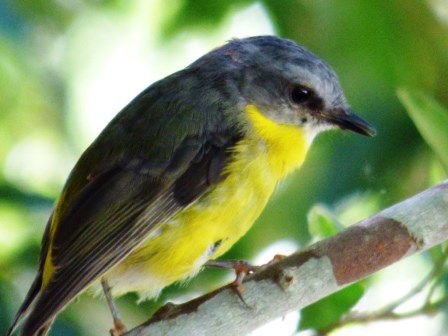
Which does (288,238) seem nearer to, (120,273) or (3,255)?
(120,273)

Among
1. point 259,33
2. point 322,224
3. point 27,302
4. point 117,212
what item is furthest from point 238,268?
point 259,33

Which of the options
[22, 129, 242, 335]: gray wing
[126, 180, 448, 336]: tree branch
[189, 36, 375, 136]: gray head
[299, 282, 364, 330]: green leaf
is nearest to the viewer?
[126, 180, 448, 336]: tree branch

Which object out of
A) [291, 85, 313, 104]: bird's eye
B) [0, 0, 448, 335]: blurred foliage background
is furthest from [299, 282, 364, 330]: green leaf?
[291, 85, 313, 104]: bird's eye

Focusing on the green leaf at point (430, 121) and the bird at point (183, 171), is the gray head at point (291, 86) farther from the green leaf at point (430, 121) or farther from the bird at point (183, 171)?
the green leaf at point (430, 121)

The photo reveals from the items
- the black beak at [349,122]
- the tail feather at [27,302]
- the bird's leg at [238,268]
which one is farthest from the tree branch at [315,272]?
the black beak at [349,122]

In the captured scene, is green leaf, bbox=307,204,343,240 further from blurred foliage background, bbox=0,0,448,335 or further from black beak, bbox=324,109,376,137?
black beak, bbox=324,109,376,137

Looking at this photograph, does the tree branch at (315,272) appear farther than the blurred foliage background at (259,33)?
Result: No
